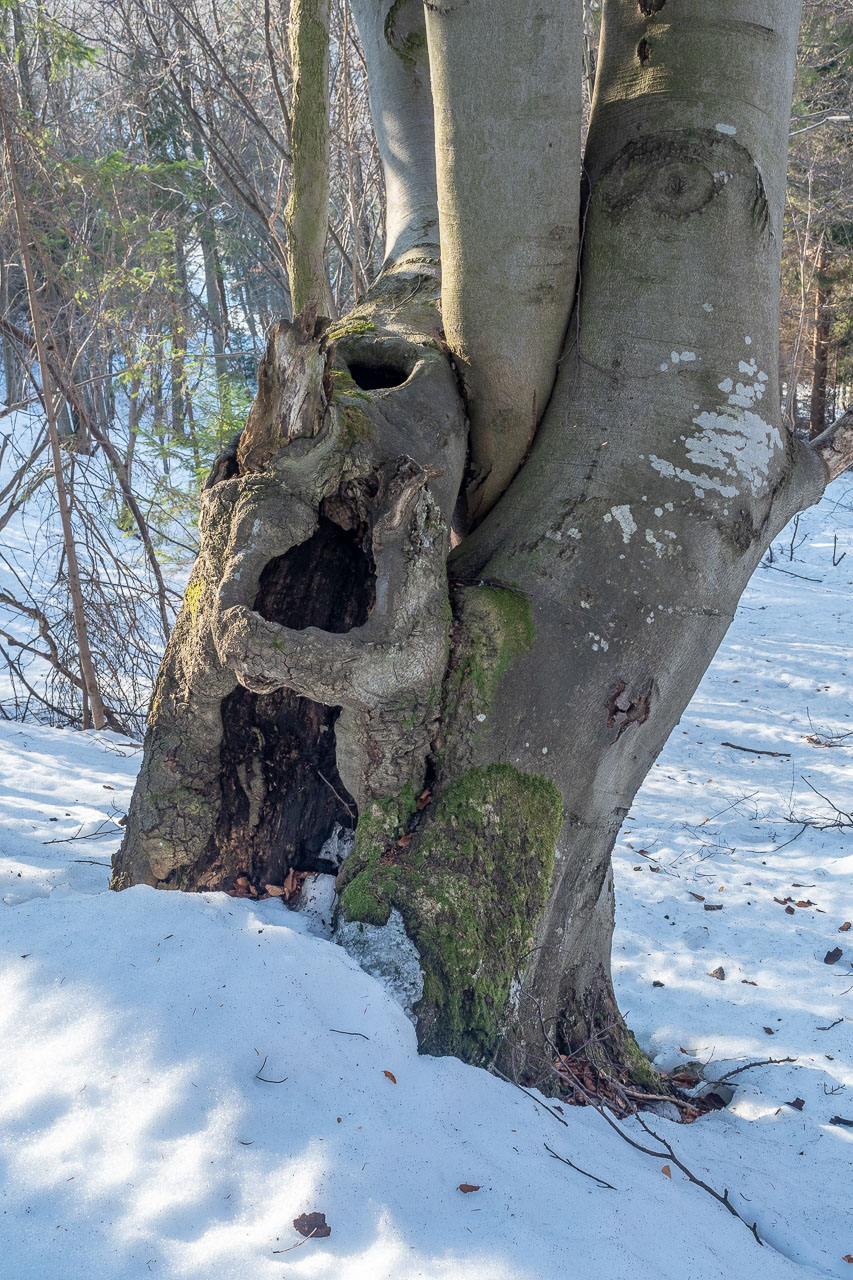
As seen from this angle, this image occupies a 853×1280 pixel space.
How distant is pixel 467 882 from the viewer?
200 centimetres

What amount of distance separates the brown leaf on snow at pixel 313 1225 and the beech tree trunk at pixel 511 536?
53 cm

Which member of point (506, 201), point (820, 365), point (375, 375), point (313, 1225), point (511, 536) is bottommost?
point (313, 1225)

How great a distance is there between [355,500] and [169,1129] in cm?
142

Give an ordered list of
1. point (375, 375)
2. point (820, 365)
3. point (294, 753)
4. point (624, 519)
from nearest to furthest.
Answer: point (624, 519), point (294, 753), point (375, 375), point (820, 365)

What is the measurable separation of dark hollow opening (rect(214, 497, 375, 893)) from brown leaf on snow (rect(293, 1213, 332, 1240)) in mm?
980

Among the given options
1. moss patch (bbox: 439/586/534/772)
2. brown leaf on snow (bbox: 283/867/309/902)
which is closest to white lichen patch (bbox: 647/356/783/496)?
moss patch (bbox: 439/586/534/772)

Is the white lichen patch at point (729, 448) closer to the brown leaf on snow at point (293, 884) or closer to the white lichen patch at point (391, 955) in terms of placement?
the white lichen patch at point (391, 955)

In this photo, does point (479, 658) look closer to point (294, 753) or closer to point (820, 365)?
point (294, 753)

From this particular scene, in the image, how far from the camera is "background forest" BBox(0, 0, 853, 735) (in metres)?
5.75

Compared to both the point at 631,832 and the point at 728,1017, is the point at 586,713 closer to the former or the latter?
the point at 728,1017

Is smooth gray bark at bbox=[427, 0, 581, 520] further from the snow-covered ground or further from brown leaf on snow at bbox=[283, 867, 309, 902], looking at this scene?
the snow-covered ground

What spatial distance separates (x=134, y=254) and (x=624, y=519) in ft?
27.4

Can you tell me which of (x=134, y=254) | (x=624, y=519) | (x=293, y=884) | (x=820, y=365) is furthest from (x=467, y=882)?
(x=820, y=365)

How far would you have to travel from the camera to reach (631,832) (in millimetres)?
4973
